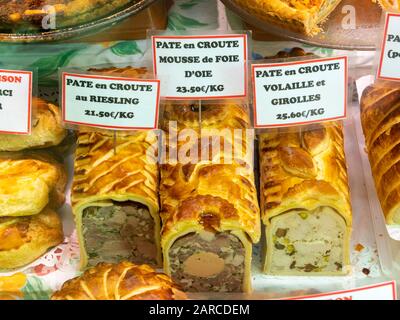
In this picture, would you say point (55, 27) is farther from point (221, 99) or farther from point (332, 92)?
point (332, 92)

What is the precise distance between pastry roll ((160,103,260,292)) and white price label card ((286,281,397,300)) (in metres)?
0.27

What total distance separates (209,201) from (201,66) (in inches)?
15.1

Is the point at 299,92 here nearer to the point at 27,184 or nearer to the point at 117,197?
the point at 117,197

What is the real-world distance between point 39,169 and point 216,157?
575 millimetres

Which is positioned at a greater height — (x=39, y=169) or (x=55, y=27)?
(x=55, y=27)

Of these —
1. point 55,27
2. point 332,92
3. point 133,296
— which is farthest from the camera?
point 55,27

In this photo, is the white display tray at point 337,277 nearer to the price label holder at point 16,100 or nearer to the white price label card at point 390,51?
the white price label card at point 390,51

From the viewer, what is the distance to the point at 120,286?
147 centimetres

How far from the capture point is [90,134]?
1.94m

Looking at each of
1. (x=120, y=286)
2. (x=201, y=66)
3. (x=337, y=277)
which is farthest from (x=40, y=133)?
(x=337, y=277)
